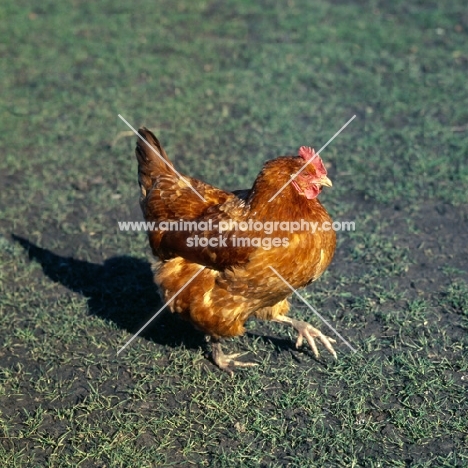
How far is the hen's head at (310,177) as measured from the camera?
364cm

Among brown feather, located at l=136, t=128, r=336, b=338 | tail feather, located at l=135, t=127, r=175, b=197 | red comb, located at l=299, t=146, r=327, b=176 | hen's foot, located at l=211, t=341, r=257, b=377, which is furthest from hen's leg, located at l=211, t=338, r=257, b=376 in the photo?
red comb, located at l=299, t=146, r=327, b=176

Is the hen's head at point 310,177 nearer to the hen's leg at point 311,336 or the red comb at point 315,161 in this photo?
the red comb at point 315,161

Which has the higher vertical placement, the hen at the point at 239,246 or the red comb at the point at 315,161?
the red comb at the point at 315,161

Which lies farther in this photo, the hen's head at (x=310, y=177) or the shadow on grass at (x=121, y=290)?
the shadow on grass at (x=121, y=290)

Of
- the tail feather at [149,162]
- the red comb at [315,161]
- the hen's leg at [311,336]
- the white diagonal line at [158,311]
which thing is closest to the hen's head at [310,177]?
the red comb at [315,161]

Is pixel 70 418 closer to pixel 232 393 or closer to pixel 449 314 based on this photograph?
pixel 232 393

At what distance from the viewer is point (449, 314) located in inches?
176

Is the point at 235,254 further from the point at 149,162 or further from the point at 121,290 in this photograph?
the point at 121,290

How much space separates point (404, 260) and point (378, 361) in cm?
116

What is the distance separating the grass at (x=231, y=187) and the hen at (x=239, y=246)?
424 millimetres

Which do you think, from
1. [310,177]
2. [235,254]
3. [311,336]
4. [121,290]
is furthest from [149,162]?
[311,336]

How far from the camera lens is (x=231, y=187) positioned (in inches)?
239

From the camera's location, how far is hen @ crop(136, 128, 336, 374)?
3.68 metres

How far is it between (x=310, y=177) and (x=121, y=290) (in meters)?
1.95
